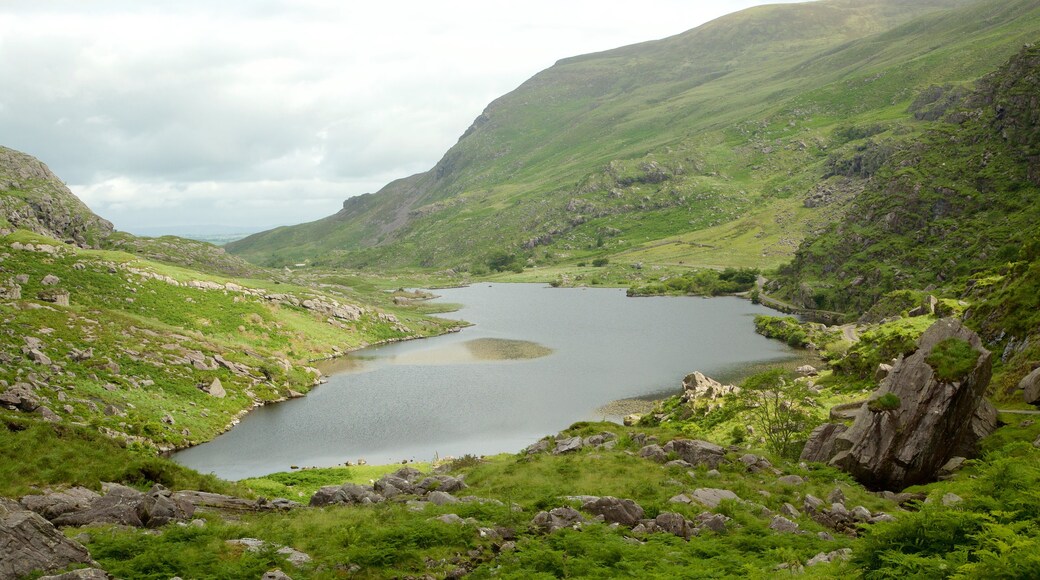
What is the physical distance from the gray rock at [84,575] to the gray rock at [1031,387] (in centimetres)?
4597

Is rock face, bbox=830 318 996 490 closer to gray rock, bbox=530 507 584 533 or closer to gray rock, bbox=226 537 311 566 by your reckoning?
gray rock, bbox=530 507 584 533

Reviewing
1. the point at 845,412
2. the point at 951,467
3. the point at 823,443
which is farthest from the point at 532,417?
the point at 951,467

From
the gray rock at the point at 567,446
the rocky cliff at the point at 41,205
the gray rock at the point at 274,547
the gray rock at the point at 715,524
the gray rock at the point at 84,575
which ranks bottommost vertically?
the gray rock at the point at 567,446

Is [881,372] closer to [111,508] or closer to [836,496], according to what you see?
[836,496]

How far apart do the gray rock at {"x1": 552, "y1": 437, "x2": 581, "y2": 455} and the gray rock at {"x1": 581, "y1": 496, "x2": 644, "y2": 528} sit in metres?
16.8

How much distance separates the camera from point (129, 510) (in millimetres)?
24750

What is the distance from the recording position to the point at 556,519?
2570 centimetres

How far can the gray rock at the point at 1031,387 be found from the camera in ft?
124

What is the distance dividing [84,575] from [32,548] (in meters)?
2.21

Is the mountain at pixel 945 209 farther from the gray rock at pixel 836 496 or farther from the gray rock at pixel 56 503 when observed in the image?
the gray rock at pixel 56 503

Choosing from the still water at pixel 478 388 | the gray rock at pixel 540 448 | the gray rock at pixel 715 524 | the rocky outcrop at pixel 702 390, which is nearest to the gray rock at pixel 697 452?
the gray rock at pixel 540 448

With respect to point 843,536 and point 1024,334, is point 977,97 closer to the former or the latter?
point 1024,334

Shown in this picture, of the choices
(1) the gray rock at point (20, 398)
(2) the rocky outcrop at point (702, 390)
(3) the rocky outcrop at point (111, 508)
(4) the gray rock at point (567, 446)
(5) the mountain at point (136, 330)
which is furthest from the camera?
(2) the rocky outcrop at point (702, 390)

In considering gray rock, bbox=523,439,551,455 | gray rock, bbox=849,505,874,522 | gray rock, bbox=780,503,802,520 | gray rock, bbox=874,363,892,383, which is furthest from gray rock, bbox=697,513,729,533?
gray rock, bbox=874,363,892,383
